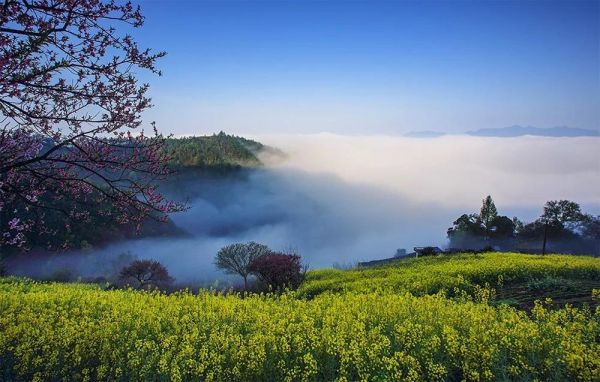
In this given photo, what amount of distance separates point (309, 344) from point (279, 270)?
15511 millimetres

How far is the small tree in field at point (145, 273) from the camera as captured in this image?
35031 millimetres

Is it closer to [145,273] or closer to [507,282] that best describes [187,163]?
[145,273]

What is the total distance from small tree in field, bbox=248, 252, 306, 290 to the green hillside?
1130 cm

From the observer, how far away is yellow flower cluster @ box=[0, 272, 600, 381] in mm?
6848

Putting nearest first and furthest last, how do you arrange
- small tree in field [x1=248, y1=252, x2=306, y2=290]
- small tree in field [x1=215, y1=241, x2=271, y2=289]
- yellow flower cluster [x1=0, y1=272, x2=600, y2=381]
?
yellow flower cluster [x1=0, y1=272, x2=600, y2=381] → small tree in field [x1=248, y1=252, x2=306, y2=290] → small tree in field [x1=215, y1=241, x2=271, y2=289]

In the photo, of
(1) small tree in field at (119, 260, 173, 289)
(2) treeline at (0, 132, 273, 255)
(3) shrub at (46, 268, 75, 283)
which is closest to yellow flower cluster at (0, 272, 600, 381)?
(1) small tree in field at (119, 260, 173, 289)

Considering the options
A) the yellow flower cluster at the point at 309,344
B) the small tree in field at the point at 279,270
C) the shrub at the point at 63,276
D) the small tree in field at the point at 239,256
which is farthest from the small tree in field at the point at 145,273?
the yellow flower cluster at the point at 309,344

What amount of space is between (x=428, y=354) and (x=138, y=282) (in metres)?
33.0

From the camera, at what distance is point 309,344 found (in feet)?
26.7

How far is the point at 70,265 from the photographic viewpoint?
2147 inches

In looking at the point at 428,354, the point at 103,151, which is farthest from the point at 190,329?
the point at 428,354

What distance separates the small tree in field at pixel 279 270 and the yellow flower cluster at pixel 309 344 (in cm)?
1202

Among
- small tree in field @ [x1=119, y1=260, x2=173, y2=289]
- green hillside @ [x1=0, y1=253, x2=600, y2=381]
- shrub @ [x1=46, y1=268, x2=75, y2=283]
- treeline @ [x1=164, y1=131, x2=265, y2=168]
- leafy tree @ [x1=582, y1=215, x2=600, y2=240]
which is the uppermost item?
treeline @ [x1=164, y1=131, x2=265, y2=168]

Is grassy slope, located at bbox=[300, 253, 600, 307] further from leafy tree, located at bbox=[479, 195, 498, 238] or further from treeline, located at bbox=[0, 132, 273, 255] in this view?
leafy tree, located at bbox=[479, 195, 498, 238]
